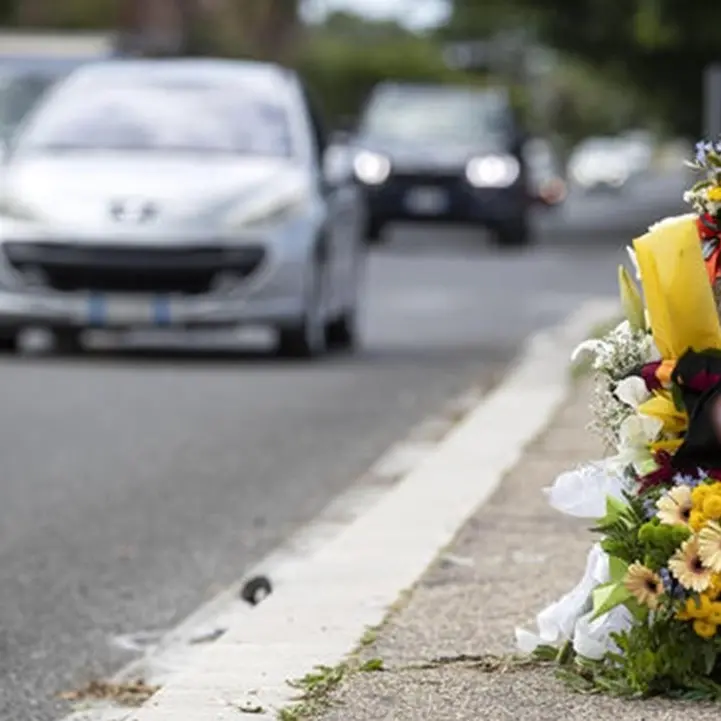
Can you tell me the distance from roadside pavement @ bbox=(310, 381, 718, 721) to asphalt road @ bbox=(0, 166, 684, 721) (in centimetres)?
73

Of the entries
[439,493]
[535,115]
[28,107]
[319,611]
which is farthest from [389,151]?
[535,115]

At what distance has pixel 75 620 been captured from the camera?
734 centimetres

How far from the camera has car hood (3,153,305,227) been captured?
14383 mm

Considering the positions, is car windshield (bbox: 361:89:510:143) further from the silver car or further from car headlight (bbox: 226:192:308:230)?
car headlight (bbox: 226:192:308:230)

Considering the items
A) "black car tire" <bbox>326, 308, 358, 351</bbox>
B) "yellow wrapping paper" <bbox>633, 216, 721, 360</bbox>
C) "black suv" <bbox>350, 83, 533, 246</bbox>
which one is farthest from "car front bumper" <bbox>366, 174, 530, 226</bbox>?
"yellow wrapping paper" <bbox>633, 216, 721, 360</bbox>

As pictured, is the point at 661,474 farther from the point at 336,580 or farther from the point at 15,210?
the point at 15,210

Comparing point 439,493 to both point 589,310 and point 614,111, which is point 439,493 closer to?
point 589,310

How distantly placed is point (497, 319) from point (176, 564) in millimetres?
10872

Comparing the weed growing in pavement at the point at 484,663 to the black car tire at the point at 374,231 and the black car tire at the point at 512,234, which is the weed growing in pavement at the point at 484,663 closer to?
the black car tire at the point at 512,234

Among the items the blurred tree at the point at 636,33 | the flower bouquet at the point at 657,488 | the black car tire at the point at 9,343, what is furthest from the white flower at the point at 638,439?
the blurred tree at the point at 636,33

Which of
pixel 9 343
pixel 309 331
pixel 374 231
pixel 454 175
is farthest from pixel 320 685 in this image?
pixel 374 231

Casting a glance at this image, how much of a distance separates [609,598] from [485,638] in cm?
90

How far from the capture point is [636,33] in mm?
35562

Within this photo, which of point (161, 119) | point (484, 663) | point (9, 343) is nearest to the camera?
point (484, 663)
